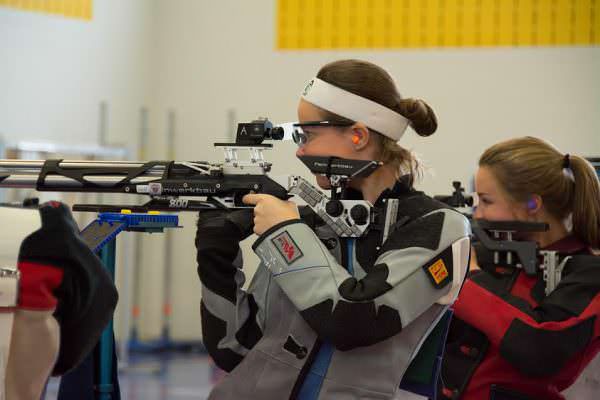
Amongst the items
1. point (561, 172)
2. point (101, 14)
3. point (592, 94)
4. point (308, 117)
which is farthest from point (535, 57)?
point (308, 117)

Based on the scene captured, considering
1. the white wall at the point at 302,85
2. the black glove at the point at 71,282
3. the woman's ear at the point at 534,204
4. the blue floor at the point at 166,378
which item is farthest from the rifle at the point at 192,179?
the white wall at the point at 302,85

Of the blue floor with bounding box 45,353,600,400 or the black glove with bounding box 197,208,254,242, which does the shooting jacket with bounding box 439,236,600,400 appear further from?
the blue floor with bounding box 45,353,600,400

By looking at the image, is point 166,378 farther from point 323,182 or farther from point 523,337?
point 323,182

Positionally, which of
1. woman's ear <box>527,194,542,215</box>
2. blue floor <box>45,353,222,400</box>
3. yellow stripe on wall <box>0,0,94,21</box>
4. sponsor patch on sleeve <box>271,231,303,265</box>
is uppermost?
yellow stripe on wall <box>0,0,94,21</box>

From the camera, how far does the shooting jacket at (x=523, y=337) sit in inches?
90.0

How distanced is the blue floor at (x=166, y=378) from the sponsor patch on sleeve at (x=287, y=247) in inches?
153

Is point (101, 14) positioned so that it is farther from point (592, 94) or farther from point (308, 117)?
point (308, 117)

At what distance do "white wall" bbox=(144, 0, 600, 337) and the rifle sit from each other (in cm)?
519

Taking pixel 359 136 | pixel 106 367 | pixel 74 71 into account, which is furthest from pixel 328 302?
pixel 74 71

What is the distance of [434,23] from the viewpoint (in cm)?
729

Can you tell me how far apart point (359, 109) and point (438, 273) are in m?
0.41

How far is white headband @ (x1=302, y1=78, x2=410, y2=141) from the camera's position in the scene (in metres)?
1.99

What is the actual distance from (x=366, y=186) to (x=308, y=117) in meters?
0.20

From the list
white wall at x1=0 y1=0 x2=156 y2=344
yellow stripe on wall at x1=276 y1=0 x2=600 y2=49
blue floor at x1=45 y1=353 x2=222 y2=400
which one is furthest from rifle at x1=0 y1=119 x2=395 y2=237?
yellow stripe on wall at x1=276 y1=0 x2=600 y2=49
